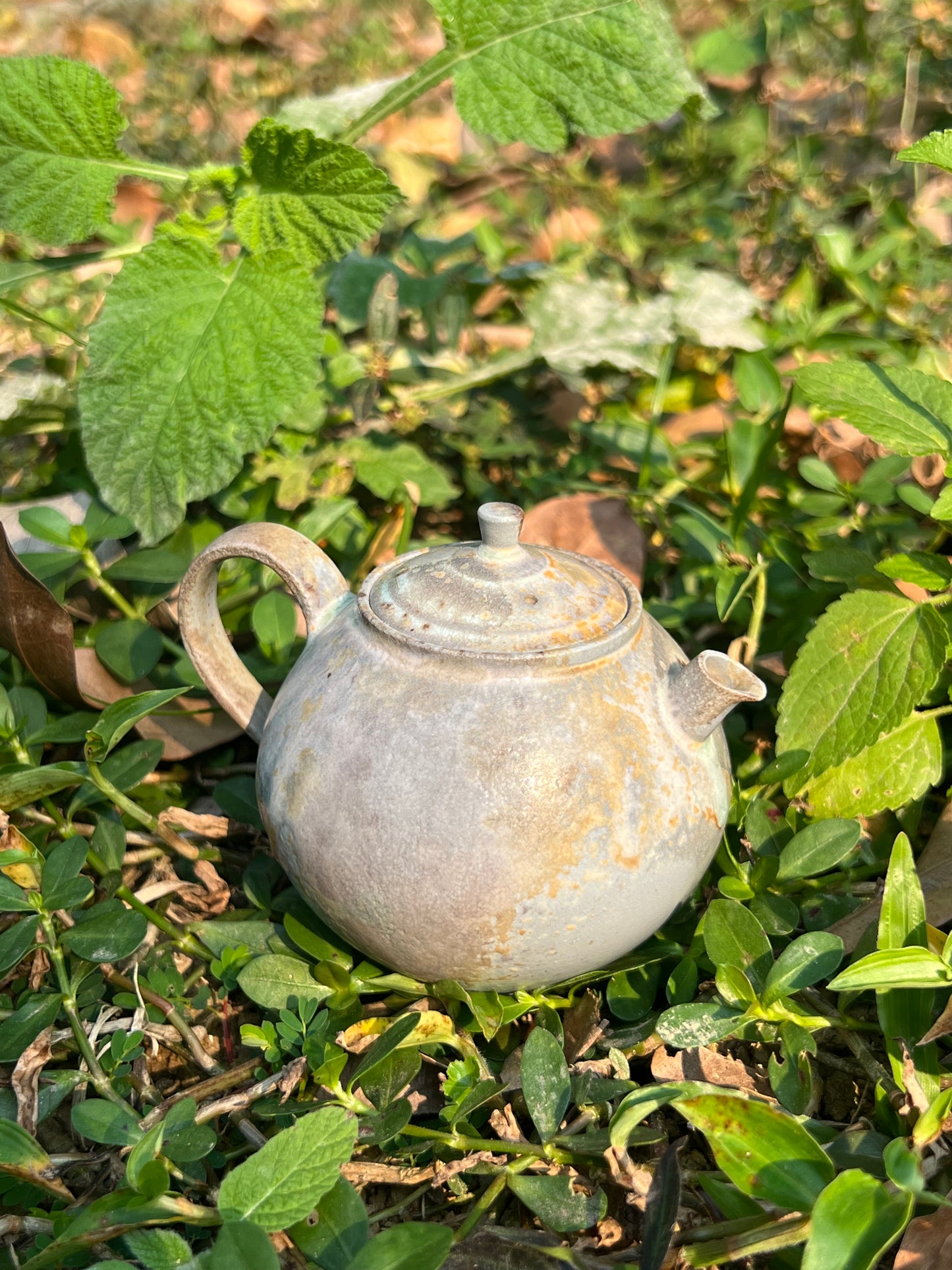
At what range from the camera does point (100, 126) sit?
1.99m

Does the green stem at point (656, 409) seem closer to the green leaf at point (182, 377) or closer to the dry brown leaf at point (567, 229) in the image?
the green leaf at point (182, 377)

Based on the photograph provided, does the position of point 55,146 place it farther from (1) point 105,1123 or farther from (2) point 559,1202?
(2) point 559,1202

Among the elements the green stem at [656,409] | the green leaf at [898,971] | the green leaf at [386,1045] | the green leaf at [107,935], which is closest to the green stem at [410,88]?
the green stem at [656,409]

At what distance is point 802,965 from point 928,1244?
34cm

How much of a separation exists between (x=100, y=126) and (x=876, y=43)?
3110mm

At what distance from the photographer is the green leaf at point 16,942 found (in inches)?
60.1

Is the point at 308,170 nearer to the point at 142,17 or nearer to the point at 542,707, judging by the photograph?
the point at 542,707

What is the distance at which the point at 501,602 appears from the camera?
1456 millimetres

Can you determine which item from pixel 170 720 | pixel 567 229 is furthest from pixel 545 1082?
pixel 567 229

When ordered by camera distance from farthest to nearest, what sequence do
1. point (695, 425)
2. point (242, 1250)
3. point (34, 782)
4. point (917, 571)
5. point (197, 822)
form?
point (695, 425)
point (197, 822)
point (917, 571)
point (34, 782)
point (242, 1250)

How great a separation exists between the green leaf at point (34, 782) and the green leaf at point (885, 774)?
3.95 ft

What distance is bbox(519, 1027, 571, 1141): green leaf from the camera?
1.42 meters

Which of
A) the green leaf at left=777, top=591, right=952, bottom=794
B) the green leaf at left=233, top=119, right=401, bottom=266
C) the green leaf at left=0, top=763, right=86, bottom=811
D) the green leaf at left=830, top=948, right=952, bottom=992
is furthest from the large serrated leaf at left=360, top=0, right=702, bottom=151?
the green leaf at left=830, top=948, right=952, bottom=992

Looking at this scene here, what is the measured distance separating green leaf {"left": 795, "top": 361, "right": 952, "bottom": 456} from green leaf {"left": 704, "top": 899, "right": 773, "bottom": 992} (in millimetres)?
766
